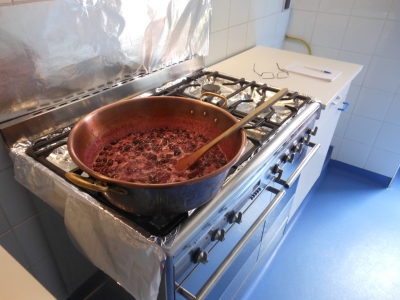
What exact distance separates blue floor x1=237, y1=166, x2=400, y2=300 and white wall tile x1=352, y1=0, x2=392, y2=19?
1077 mm

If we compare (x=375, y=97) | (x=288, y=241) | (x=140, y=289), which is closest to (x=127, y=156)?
(x=140, y=289)

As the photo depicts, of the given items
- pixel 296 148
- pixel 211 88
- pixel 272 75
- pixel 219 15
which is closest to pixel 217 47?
pixel 219 15

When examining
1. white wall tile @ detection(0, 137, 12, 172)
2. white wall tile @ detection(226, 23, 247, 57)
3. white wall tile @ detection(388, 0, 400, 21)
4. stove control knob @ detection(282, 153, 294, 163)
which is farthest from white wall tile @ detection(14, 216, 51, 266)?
white wall tile @ detection(388, 0, 400, 21)

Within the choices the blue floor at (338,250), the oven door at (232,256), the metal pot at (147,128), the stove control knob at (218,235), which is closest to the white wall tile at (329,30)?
the blue floor at (338,250)

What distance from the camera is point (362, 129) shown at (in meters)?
2.06

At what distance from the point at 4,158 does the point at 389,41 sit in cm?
202

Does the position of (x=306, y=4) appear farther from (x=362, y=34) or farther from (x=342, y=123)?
(x=342, y=123)

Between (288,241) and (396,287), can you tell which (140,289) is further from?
(396,287)

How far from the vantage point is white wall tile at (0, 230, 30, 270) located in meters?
0.93

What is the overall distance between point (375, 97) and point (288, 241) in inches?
42.8

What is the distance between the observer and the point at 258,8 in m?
1.71

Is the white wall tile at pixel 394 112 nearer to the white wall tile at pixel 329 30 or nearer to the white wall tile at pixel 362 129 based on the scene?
the white wall tile at pixel 362 129

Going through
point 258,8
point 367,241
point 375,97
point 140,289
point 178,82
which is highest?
point 258,8

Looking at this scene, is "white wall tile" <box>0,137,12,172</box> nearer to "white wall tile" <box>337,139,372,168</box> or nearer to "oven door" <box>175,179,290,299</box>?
"oven door" <box>175,179,290,299</box>
